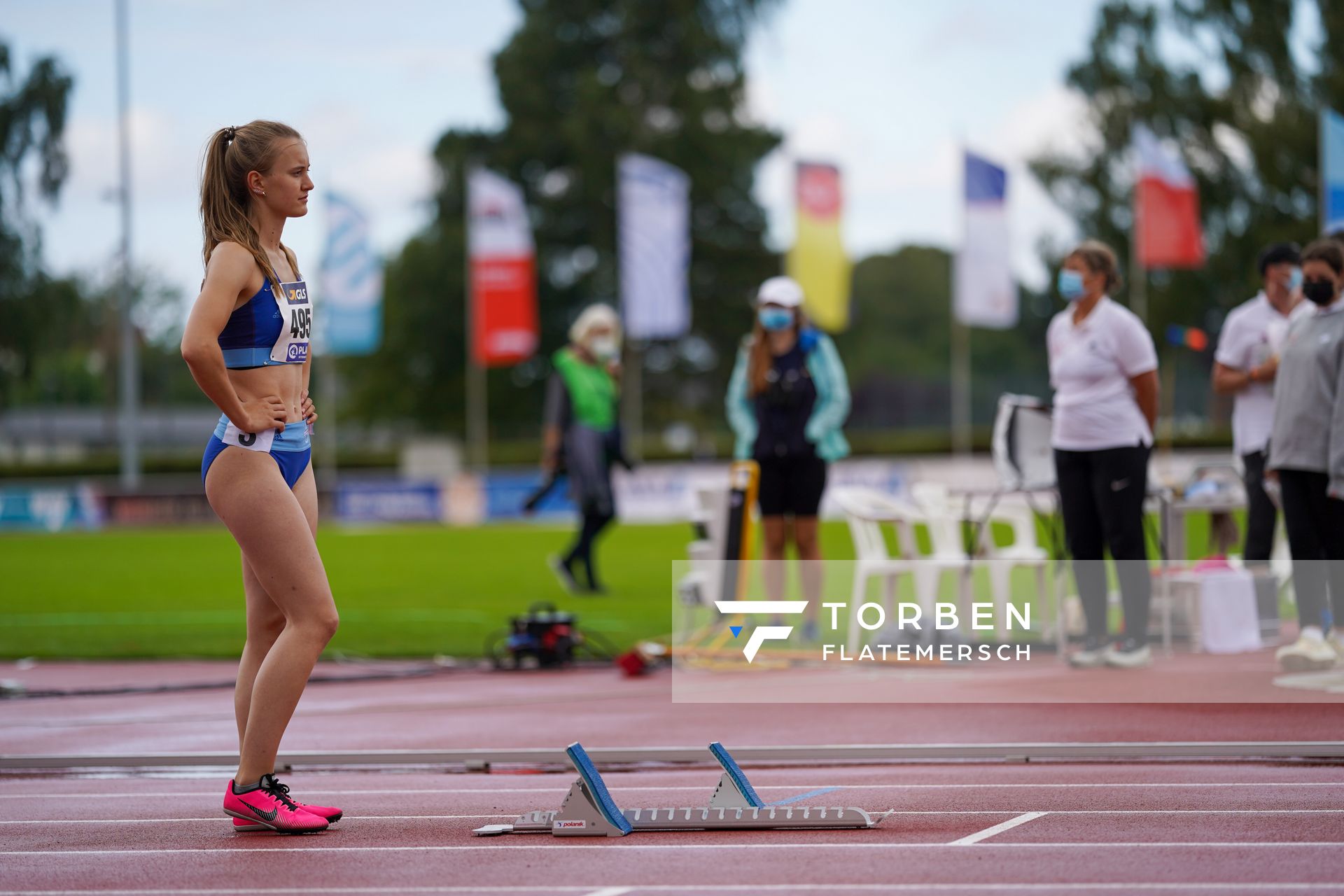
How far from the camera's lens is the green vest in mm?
14094

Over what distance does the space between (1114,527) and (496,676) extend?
3.66m

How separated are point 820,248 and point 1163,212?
688cm

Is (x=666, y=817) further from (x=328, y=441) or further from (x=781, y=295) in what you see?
(x=328, y=441)

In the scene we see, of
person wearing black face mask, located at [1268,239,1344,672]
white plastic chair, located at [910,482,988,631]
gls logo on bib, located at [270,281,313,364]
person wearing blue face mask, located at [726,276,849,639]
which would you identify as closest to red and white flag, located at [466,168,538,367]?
white plastic chair, located at [910,482,988,631]

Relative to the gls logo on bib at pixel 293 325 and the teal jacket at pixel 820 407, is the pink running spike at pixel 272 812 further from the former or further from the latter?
the teal jacket at pixel 820 407

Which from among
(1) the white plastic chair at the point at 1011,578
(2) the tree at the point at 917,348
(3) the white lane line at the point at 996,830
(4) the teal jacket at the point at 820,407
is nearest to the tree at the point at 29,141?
(4) the teal jacket at the point at 820,407

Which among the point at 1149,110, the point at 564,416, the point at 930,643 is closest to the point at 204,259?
the point at 930,643

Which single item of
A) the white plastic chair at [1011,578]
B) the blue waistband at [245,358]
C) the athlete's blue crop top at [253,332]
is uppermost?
the athlete's blue crop top at [253,332]

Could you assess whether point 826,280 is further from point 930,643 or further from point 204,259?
point 204,259

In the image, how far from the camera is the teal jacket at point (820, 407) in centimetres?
978

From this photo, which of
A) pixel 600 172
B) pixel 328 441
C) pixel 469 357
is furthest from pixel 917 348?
pixel 328 441

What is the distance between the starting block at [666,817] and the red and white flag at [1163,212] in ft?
94.7

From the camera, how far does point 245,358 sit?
4.87 m

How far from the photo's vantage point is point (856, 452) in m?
45.0
